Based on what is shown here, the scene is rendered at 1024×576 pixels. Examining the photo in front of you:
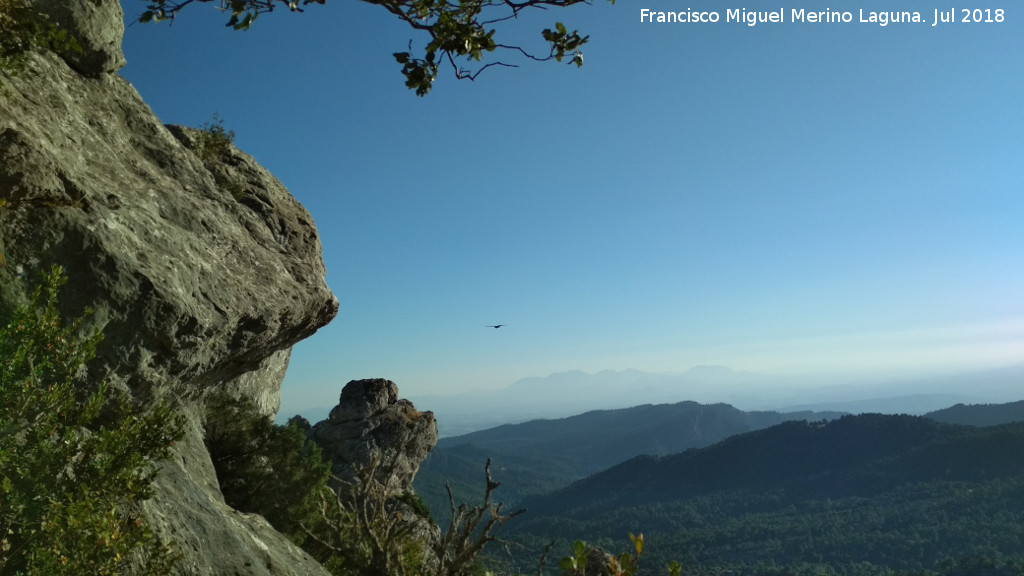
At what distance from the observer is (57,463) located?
194 inches

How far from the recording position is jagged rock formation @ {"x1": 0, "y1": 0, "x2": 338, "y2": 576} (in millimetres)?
8695

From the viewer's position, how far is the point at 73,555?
476cm

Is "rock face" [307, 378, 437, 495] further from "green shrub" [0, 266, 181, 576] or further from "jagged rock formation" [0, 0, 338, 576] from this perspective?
"green shrub" [0, 266, 181, 576]

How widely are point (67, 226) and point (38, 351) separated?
4747mm

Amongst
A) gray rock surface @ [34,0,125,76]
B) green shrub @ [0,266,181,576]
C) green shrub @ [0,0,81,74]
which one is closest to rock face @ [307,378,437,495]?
gray rock surface @ [34,0,125,76]

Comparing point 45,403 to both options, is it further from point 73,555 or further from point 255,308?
point 255,308

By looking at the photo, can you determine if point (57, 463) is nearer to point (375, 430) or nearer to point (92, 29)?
point (92, 29)

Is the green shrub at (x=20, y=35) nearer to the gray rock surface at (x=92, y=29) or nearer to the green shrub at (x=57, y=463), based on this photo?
→ the green shrub at (x=57, y=463)

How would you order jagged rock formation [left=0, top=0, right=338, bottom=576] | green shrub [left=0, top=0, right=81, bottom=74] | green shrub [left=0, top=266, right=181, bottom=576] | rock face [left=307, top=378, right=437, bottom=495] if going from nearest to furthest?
green shrub [left=0, top=266, right=181, bottom=576], green shrub [left=0, top=0, right=81, bottom=74], jagged rock formation [left=0, top=0, right=338, bottom=576], rock face [left=307, top=378, right=437, bottom=495]

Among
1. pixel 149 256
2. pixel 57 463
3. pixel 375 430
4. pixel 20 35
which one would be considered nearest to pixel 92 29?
pixel 149 256

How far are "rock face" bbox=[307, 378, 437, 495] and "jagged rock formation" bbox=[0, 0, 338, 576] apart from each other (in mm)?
25341

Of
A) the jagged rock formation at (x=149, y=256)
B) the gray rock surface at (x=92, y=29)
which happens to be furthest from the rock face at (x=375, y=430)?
the gray rock surface at (x=92, y=29)

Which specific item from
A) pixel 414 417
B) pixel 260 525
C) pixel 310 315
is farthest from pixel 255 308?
pixel 414 417

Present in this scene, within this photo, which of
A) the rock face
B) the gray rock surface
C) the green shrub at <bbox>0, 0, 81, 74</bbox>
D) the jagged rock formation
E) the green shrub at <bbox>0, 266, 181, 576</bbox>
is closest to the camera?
the green shrub at <bbox>0, 266, 181, 576</bbox>
